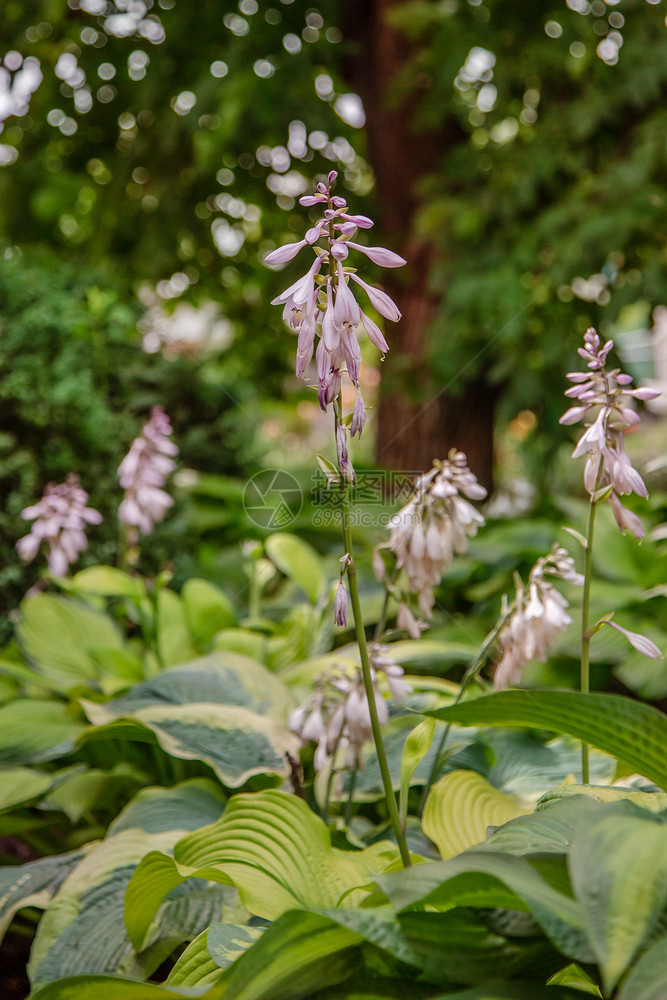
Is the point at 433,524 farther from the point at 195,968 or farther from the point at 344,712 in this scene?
the point at 195,968

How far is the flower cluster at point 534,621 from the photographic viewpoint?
→ 4.34 feet

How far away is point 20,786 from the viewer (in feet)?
5.36

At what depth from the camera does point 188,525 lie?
Result: 3387 millimetres

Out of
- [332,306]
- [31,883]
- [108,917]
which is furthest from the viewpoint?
[31,883]

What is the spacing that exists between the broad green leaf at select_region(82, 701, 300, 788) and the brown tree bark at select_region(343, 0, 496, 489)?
7.63ft

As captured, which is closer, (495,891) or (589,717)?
(495,891)

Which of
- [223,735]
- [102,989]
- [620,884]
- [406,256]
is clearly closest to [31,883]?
[223,735]

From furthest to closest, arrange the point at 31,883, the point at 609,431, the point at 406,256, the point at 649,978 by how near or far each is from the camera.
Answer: the point at 406,256, the point at 31,883, the point at 609,431, the point at 649,978

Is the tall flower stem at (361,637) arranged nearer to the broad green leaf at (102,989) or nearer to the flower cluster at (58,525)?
the broad green leaf at (102,989)

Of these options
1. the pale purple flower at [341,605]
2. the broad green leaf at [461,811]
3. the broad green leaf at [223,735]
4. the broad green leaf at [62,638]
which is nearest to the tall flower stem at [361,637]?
the pale purple flower at [341,605]

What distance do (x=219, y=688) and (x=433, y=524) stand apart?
36.6 inches

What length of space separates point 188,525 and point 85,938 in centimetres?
226

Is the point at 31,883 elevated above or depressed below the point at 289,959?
below

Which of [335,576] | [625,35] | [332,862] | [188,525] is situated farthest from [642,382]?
[332,862]
